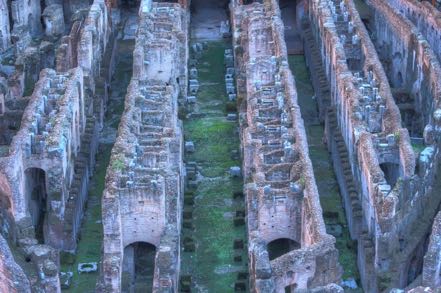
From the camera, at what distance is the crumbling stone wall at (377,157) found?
155 ft

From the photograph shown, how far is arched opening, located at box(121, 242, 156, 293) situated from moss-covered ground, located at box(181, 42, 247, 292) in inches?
57.2

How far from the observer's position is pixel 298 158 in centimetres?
5034

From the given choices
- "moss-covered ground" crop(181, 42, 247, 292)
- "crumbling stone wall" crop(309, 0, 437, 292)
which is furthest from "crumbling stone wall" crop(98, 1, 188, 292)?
"crumbling stone wall" crop(309, 0, 437, 292)

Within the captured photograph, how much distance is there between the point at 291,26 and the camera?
76375 millimetres

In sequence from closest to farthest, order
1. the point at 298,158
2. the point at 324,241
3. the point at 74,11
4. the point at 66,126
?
the point at 324,241 < the point at 298,158 < the point at 66,126 < the point at 74,11

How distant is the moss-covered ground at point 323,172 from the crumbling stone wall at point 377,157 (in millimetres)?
1407

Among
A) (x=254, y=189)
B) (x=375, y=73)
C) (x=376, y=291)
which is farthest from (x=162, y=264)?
(x=375, y=73)

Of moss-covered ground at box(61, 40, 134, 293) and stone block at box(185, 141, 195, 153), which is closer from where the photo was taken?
moss-covered ground at box(61, 40, 134, 293)

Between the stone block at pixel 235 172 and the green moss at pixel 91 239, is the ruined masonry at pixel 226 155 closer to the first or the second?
the green moss at pixel 91 239

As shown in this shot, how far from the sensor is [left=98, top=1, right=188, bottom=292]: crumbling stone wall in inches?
1794

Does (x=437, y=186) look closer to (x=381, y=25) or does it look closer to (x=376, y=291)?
(x=376, y=291)

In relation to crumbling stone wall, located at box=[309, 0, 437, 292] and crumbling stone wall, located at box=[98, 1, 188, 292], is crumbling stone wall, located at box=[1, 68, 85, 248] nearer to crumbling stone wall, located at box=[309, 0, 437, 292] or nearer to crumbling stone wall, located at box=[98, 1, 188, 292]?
crumbling stone wall, located at box=[98, 1, 188, 292]

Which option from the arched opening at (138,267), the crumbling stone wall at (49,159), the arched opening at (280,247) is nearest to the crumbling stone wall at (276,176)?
the arched opening at (280,247)

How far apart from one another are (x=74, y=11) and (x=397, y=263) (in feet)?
118
